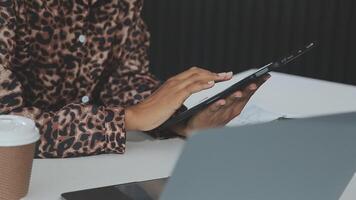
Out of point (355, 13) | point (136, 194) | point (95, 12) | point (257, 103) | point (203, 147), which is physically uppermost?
point (203, 147)

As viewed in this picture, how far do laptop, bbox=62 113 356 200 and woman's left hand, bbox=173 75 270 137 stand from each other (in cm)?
51

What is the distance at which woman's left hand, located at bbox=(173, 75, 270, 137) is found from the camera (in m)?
1.32

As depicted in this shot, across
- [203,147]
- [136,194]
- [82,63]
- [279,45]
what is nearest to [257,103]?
[82,63]

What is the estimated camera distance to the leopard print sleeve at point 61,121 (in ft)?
4.20

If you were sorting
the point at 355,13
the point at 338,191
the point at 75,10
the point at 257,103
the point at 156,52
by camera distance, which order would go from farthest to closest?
1. the point at 156,52
2. the point at 355,13
3. the point at 257,103
4. the point at 75,10
5. the point at 338,191

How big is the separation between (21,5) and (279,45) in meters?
2.41

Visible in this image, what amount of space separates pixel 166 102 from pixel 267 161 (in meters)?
0.67

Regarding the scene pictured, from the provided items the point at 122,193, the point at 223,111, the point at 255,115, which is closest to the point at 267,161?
the point at 122,193

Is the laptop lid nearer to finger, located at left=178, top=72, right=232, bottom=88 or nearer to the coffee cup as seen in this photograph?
the coffee cup

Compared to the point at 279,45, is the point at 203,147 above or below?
above

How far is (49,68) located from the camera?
4.79 ft

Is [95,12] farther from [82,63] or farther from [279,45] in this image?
[279,45]

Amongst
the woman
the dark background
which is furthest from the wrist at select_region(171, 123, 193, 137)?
the dark background

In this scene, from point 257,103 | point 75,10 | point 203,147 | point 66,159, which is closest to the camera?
point 203,147
